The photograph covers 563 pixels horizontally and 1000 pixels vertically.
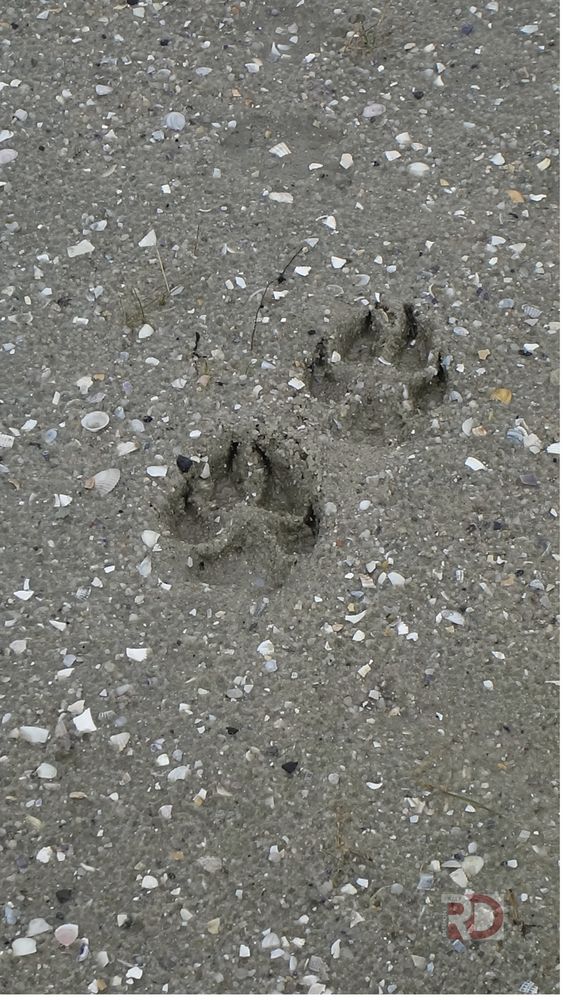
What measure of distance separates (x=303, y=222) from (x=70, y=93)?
856mm

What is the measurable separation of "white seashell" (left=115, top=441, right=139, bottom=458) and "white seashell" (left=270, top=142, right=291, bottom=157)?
1041 millimetres

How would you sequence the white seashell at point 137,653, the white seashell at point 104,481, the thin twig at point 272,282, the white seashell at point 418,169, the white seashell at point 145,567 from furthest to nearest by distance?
the white seashell at point 418,169 → the thin twig at point 272,282 → the white seashell at point 104,481 → the white seashell at point 145,567 → the white seashell at point 137,653

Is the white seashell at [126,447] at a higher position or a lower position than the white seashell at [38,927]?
higher

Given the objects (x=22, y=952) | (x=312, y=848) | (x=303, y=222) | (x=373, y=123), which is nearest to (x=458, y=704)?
(x=312, y=848)

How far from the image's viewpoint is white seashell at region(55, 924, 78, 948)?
79.9 inches

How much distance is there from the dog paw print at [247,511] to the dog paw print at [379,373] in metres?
0.19

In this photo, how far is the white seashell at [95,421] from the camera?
2.62m

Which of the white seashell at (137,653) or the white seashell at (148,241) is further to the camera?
the white seashell at (148,241)

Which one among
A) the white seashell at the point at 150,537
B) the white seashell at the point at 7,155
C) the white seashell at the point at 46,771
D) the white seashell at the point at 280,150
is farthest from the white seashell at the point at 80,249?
the white seashell at the point at 46,771

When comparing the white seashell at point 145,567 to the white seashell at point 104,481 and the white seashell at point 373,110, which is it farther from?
the white seashell at point 373,110

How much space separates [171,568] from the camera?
7.95ft

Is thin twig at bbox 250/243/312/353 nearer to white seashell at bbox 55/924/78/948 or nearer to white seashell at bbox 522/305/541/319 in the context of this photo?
white seashell at bbox 522/305/541/319

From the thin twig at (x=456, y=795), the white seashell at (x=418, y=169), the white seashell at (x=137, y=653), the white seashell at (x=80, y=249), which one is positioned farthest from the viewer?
the white seashell at (x=418, y=169)

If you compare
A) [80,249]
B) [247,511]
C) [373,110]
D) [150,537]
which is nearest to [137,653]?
[150,537]
